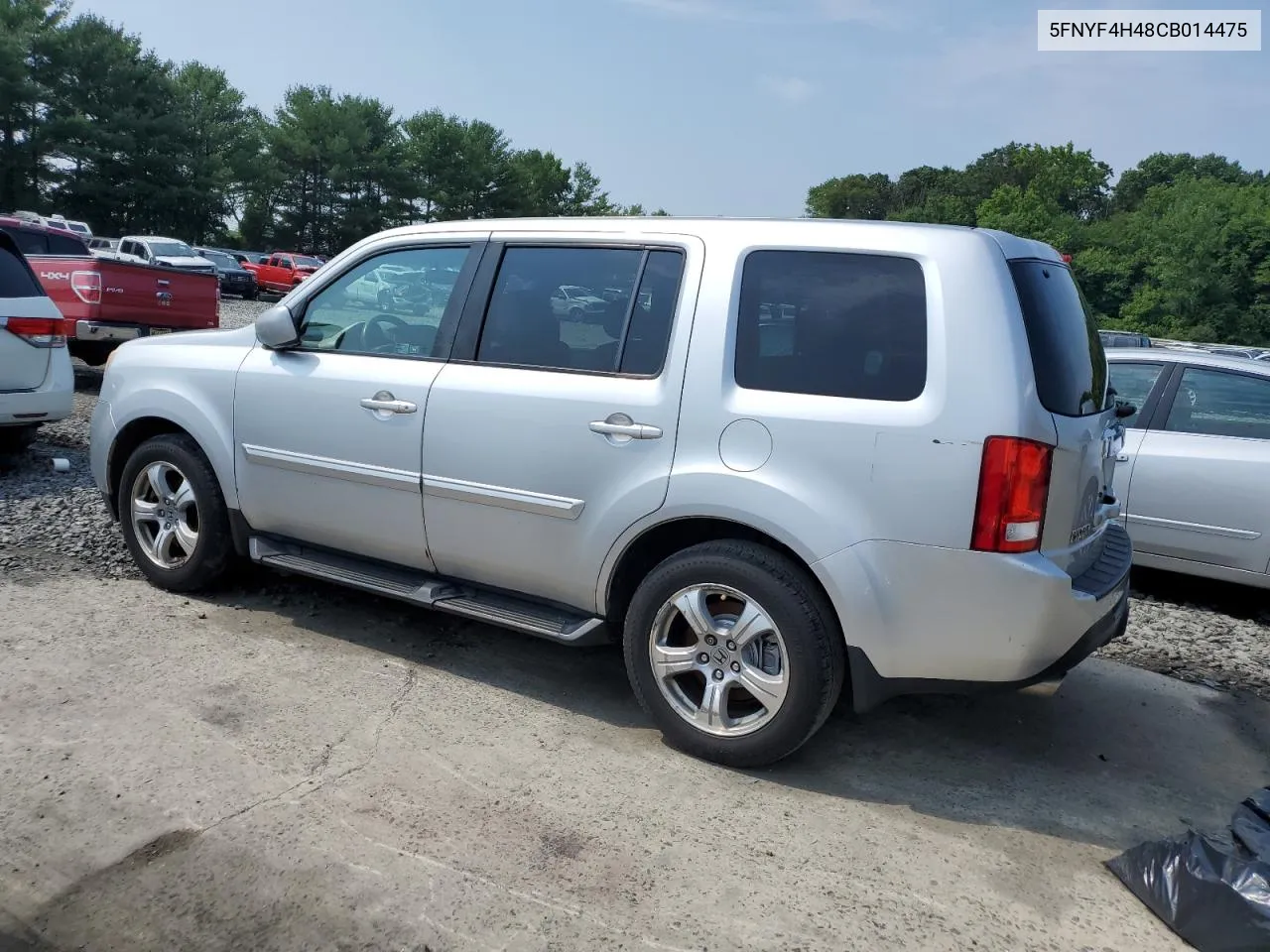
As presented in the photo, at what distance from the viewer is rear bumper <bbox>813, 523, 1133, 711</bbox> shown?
3301mm

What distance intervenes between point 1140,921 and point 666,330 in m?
2.40

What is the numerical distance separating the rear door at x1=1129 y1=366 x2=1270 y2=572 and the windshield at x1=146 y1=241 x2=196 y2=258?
28.4 metres

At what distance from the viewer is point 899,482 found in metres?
A: 3.34

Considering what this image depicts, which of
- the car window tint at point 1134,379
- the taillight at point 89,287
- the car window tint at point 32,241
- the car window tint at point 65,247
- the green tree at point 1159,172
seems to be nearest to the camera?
the car window tint at point 1134,379

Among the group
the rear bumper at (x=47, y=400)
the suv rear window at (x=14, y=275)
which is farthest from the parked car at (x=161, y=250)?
the rear bumper at (x=47, y=400)

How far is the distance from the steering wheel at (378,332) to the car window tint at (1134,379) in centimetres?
445

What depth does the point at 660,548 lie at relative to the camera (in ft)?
13.0

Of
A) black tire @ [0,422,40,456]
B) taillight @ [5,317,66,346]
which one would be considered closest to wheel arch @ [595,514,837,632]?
taillight @ [5,317,66,346]

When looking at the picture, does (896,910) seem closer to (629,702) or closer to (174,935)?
(629,702)

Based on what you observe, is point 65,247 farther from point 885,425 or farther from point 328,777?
point 885,425

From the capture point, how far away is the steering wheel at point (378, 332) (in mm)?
4594

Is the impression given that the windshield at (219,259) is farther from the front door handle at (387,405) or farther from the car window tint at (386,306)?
the front door handle at (387,405)

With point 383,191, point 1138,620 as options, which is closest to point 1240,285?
point 383,191

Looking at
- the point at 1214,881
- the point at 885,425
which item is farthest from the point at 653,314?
the point at 1214,881
